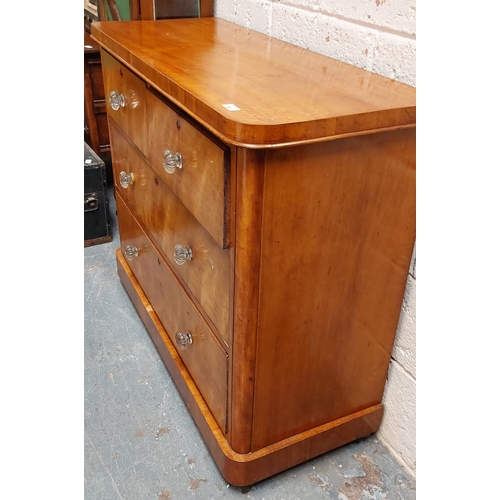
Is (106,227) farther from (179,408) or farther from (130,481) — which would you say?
(130,481)

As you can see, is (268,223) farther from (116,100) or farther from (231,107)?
(116,100)

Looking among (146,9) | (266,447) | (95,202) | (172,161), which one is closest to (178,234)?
(172,161)

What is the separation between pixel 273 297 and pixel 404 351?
45 centimetres

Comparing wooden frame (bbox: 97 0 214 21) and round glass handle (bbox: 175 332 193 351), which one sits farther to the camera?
wooden frame (bbox: 97 0 214 21)

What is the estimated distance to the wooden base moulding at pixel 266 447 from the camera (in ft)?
3.90

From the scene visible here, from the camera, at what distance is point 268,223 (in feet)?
2.93

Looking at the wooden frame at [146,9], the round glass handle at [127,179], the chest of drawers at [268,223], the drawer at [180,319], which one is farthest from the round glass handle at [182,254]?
the wooden frame at [146,9]

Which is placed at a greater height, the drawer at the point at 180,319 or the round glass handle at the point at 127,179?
the round glass handle at the point at 127,179

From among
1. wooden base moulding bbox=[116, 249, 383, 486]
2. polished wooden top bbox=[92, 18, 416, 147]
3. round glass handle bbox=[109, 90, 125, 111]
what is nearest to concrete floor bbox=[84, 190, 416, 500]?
wooden base moulding bbox=[116, 249, 383, 486]

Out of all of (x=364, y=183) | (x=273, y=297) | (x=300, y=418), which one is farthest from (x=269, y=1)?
(x=300, y=418)

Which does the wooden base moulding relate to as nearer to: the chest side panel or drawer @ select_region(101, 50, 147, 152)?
the chest side panel

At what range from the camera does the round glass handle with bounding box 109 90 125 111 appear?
Result: 54.5 inches

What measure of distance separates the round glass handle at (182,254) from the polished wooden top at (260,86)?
0.36 meters

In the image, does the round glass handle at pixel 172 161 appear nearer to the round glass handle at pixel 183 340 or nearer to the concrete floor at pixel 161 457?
the round glass handle at pixel 183 340
